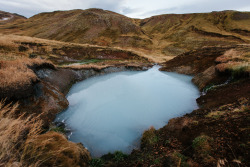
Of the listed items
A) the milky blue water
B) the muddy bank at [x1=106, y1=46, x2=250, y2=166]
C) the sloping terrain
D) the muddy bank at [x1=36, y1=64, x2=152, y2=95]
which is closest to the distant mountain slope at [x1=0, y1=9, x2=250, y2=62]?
the sloping terrain

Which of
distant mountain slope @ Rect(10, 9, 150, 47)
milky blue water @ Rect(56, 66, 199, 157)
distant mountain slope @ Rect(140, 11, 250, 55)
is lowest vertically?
milky blue water @ Rect(56, 66, 199, 157)

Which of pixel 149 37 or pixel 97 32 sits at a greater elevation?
pixel 149 37

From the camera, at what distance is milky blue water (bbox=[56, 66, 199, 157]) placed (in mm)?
7184

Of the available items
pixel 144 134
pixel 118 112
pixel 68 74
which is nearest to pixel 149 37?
pixel 68 74

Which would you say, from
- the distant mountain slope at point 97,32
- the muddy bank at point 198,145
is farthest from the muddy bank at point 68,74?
the distant mountain slope at point 97,32

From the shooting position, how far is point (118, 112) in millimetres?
10039

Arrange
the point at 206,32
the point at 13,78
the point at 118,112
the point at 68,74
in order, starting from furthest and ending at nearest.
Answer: the point at 206,32
the point at 68,74
the point at 118,112
the point at 13,78

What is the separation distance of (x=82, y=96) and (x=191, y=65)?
20.1 metres

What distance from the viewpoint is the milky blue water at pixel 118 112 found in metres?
7.18

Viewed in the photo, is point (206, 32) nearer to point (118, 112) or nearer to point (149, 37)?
point (149, 37)

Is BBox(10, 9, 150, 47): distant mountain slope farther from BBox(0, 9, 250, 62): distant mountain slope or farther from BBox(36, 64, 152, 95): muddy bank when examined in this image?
BBox(36, 64, 152, 95): muddy bank

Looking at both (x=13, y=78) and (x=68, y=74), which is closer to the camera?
(x=13, y=78)

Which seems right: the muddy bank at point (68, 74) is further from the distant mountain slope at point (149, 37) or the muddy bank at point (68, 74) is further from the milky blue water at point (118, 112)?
the distant mountain slope at point (149, 37)

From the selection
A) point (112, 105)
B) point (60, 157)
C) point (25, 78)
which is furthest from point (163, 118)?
point (25, 78)
